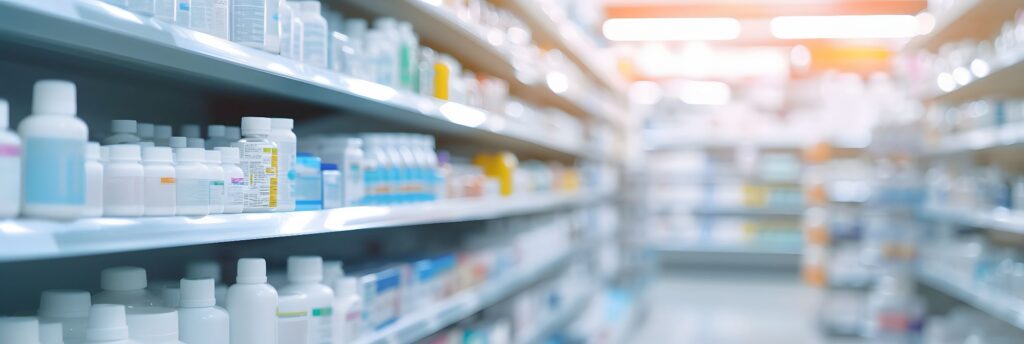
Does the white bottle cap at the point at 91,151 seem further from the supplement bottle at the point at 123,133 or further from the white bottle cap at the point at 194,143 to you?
the white bottle cap at the point at 194,143

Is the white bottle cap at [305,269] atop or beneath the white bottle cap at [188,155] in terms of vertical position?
beneath

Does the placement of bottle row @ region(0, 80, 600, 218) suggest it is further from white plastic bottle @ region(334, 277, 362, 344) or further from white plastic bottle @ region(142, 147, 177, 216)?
white plastic bottle @ region(334, 277, 362, 344)

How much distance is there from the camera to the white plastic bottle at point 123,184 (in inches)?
51.4

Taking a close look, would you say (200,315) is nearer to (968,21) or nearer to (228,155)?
(228,155)

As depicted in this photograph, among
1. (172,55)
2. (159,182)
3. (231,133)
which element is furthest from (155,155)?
(231,133)

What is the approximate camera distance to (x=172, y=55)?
1.51m

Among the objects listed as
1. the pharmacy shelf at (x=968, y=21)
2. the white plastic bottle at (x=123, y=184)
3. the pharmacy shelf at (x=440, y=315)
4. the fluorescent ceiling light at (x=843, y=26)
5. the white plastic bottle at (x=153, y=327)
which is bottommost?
the pharmacy shelf at (x=440, y=315)

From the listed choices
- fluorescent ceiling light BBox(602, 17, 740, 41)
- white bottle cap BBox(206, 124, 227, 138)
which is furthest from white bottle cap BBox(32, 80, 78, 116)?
fluorescent ceiling light BBox(602, 17, 740, 41)

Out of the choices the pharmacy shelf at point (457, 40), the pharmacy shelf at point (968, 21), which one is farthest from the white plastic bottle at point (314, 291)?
the pharmacy shelf at point (968, 21)

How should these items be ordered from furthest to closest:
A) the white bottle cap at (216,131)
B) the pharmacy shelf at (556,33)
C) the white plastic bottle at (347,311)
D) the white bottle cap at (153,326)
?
the pharmacy shelf at (556,33), the white plastic bottle at (347,311), the white bottle cap at (216,131), the white bottle cap at (153,326)

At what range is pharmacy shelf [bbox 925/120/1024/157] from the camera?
369 centimetres

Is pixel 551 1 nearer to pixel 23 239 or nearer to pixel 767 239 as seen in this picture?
pixel 23 239

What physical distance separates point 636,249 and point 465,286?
5.13 meters

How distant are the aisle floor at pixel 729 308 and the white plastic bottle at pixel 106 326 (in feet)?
18.6
